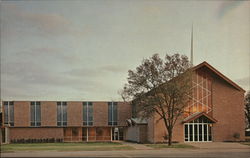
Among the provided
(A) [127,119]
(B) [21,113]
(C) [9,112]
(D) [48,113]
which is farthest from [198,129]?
(C) [9,112]

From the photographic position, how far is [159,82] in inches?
1415

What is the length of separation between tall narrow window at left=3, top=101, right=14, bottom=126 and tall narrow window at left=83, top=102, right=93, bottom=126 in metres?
10.7

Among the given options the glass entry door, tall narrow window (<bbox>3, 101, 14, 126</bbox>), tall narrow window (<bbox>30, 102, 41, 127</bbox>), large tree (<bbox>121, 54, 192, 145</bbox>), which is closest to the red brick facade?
the glass entry door

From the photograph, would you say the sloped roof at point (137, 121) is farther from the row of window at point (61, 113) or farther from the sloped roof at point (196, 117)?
the sloped roof at point (196, 117)

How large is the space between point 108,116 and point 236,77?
20227mm

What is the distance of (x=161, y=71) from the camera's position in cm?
3566

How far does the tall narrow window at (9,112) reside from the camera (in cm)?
5072

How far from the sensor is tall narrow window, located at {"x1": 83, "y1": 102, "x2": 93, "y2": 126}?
5350 cm

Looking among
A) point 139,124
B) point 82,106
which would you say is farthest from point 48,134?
point 139,124

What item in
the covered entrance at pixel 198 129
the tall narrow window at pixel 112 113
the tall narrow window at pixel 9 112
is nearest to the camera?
the covered entrance at pixel 198 129

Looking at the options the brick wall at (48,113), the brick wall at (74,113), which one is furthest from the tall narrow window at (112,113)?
A: the brick wall at (48,113)

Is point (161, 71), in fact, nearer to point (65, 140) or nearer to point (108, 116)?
point (108, 116)

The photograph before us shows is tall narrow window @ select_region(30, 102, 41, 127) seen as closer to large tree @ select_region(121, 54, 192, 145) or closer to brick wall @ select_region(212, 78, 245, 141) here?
large tree @ select_region(121, 54, 192, 145)

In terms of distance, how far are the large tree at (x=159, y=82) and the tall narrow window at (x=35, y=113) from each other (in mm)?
20099
